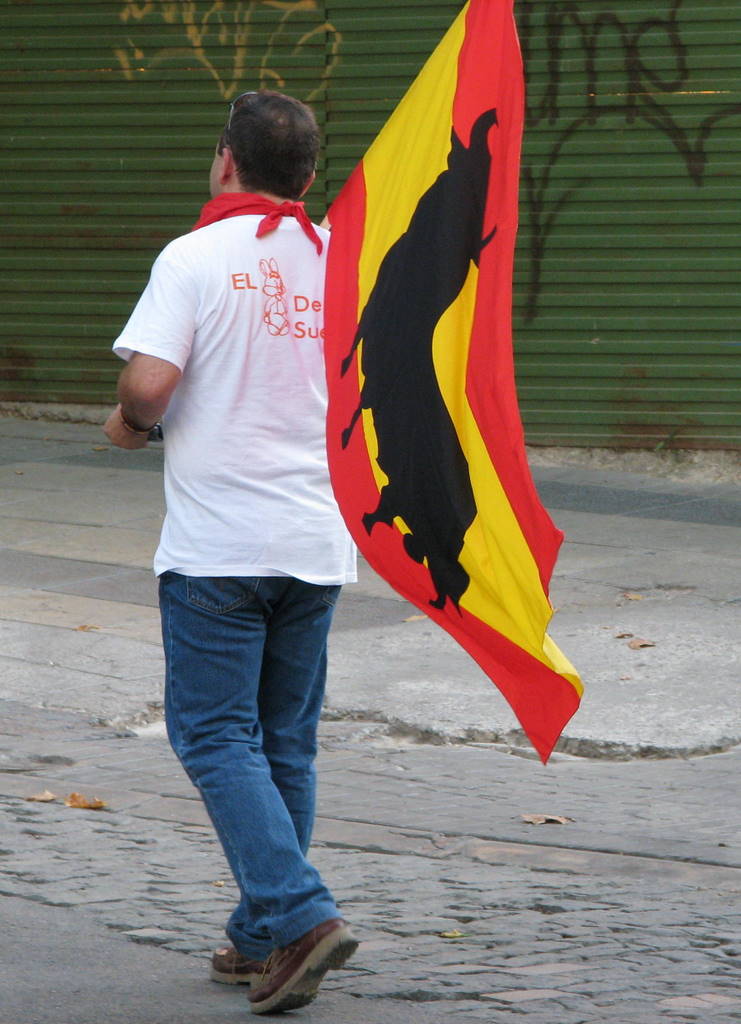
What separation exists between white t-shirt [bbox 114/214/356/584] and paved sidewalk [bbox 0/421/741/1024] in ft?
3.30

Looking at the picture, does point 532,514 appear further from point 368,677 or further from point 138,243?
point 138,243

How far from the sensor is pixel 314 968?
12.7 feet

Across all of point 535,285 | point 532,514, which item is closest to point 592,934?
point 532,514

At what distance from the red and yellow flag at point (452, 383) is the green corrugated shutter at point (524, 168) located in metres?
7.61

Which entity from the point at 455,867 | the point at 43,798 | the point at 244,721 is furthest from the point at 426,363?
the point at 43,798

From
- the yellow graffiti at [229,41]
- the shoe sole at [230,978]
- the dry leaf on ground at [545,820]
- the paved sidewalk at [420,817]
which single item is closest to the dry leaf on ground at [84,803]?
the paved sidewalk at [420,817]

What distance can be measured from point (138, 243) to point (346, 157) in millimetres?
1620

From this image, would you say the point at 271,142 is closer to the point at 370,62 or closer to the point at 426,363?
the point at 426,363

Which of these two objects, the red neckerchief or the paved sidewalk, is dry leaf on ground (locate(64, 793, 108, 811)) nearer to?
the paved sidewalk

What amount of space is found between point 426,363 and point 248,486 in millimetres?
483

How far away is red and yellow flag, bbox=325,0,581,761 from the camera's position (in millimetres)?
3992

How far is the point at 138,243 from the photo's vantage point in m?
12.7

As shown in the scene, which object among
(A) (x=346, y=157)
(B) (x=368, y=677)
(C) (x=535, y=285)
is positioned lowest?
(B) (x=368, y=677)

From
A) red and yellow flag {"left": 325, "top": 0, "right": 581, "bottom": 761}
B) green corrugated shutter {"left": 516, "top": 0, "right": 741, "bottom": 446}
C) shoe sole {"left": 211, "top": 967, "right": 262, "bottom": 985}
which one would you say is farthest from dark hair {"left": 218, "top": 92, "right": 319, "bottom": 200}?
green corrugated shutter {"left": 516, "top": 0, "right": 741, "bottom": 446}
